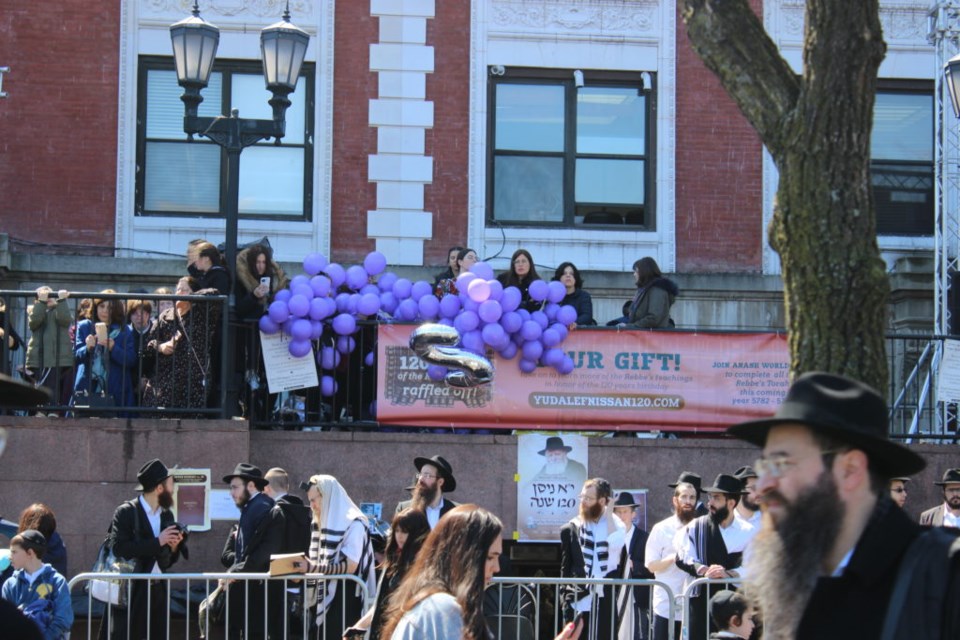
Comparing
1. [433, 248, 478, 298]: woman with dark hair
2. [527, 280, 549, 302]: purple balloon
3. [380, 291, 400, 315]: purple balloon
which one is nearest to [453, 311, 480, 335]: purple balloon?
[433, 248, 478, 298]: woman with dark hair

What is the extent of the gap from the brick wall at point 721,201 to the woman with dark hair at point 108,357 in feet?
24.3

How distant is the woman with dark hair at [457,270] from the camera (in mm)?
13797

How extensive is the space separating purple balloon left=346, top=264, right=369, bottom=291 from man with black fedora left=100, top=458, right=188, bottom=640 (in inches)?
120

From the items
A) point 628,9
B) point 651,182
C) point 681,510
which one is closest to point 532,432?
point 681,510

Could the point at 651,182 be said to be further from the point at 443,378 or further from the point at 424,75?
the point at 443,378

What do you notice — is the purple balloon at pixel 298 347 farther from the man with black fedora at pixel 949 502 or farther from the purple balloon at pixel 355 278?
the man with black fedora at pixel 949 502

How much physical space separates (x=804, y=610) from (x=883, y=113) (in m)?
15.4

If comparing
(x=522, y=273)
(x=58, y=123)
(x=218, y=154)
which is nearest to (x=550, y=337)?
(x=522, y=273)

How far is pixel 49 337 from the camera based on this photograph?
501 inches

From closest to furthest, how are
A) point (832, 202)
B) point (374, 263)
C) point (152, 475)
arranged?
point (832, 202)
point (152, 475)
point (374, 263)

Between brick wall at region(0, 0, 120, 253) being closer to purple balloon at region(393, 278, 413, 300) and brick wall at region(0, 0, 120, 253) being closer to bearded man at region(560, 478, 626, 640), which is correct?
purple balloon at region(393, 278, 413, 300)

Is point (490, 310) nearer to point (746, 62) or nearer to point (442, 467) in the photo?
point (442, 467)

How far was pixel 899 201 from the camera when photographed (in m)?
18.4

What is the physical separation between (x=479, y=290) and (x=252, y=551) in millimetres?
3374
